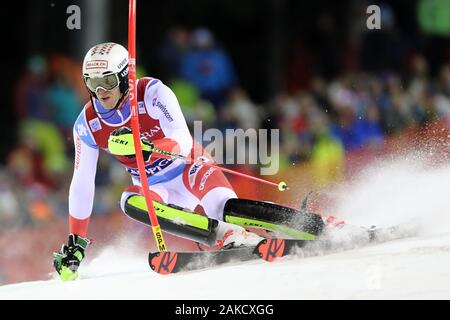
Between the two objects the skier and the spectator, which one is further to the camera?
the spectator

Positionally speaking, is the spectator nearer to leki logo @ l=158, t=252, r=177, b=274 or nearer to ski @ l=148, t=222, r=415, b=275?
ski @ l=148, t=222, r=415, b=275

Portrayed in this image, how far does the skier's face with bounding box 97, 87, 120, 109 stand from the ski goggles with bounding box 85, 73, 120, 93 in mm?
30

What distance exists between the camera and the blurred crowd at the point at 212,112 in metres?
13.1

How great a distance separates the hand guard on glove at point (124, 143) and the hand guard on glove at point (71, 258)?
1.14 metres

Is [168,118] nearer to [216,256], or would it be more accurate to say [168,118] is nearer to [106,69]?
[106,69]

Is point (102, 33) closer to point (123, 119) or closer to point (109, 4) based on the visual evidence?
point (109, 4)

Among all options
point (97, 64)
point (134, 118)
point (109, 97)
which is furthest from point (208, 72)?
point (134, 118)

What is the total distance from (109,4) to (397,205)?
609cm

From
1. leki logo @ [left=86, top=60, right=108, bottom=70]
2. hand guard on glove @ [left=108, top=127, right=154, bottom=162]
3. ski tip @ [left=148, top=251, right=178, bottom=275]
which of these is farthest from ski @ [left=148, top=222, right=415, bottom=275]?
leki logo @ [left=86, top=60, right=108, bottom=70]

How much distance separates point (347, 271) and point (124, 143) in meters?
1.87

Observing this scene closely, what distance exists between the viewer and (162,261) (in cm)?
871

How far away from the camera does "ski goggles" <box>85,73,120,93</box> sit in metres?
8.84

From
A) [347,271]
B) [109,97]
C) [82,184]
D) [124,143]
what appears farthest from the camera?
[82,184]

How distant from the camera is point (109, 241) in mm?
11414
